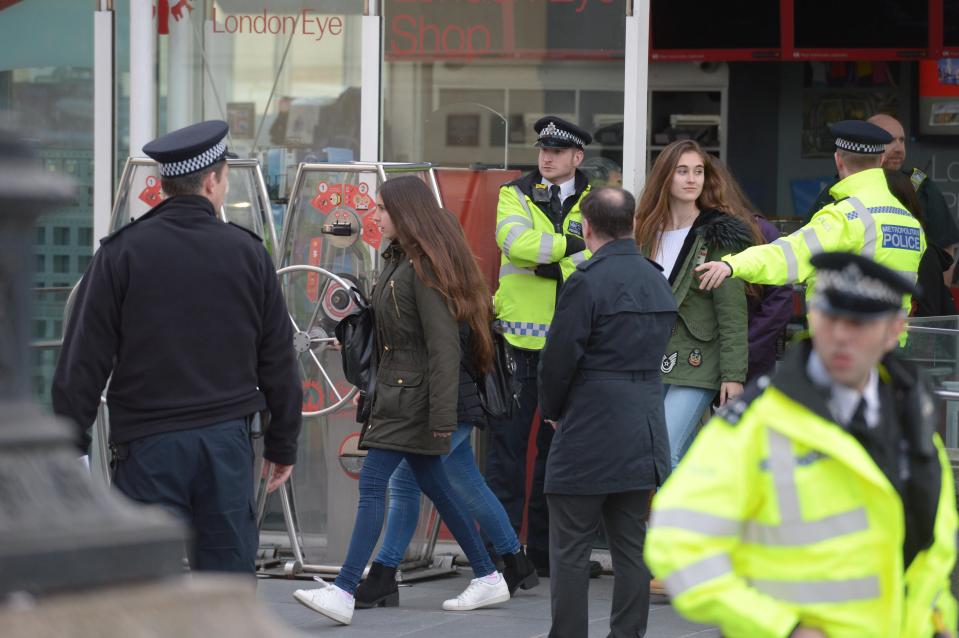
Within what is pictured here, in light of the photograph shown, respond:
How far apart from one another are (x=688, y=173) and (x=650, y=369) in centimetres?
139

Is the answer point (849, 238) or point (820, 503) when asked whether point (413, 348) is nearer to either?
point (849, 238)

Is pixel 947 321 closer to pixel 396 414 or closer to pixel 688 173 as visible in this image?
pixel 688 173

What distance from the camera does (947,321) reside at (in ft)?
18.4

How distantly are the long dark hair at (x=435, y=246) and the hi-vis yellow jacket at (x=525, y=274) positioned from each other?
67cm

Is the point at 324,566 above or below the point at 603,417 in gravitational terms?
below

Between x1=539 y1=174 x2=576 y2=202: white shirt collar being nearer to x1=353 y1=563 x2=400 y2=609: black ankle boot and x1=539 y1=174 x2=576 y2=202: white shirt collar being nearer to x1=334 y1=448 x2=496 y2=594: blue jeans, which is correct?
x1=334 y1=448 x2=496 y2=594: blue jeans

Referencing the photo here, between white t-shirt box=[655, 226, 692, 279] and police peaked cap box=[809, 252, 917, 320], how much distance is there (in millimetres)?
3585

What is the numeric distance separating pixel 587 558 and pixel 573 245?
1844 mm

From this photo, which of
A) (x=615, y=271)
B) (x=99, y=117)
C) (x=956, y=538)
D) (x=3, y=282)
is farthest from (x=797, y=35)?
(x=3, y=282)

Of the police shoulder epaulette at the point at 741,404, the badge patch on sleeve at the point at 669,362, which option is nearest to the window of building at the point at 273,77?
the badge patch on sleeve at the point at 669,362

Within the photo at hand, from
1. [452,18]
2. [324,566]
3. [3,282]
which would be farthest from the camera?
[452,18]

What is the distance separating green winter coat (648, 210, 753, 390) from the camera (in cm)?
621

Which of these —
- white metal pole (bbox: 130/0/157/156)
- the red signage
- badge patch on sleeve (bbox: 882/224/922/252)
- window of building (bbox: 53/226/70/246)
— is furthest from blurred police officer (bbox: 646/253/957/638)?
window of building (bbox: 53/226/70/246)

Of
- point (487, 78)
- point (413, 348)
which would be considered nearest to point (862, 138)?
point (413, 348)
